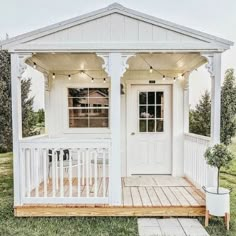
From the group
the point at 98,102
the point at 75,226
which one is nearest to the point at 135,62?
the point at 98,102

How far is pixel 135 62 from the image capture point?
212 inches

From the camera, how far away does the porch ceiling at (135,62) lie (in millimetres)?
4812

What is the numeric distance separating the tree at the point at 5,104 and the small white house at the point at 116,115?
6300 mm

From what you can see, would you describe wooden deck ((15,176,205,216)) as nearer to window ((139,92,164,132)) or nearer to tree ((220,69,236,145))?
window ((139,92,164,132))

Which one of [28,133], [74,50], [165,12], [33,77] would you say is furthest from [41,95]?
[74,50]

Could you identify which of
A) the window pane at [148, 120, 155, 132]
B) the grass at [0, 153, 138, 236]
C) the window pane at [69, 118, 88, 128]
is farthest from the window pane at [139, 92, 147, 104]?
the grass at [0, 153, 138, 236]

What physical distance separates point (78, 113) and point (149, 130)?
5.34 feet

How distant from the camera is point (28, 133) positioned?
39.4ft

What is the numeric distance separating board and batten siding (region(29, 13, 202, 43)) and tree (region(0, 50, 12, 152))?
8148 millimetres

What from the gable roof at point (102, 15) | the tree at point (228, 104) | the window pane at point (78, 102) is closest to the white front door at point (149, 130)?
the window pane at point (78, 102)

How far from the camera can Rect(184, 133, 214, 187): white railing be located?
181 inches

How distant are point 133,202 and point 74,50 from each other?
2484mm

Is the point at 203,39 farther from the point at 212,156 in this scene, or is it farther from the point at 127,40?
the point at 212,156

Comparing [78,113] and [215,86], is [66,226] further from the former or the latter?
[215,86]
